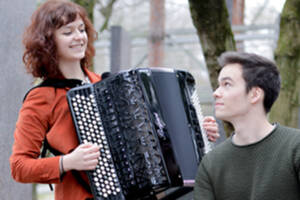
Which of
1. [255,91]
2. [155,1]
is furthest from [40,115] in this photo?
[155,1]

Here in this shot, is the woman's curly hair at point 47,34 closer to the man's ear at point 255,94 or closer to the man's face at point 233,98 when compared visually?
the man's face at point 233,98

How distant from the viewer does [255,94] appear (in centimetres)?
231

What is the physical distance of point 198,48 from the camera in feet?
25.6

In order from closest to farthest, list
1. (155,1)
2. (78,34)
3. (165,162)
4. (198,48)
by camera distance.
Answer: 1. (165,162)
2. (78,34)
3. (198,48)
4. (155,1)

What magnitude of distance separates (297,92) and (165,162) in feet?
4.48

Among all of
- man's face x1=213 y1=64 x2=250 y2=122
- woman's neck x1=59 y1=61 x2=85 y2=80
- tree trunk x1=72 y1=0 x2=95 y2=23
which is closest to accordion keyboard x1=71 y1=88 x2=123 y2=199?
woman's neck x1=59 y1=61 x2=85 y2=80

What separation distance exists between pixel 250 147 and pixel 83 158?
855 millimetres

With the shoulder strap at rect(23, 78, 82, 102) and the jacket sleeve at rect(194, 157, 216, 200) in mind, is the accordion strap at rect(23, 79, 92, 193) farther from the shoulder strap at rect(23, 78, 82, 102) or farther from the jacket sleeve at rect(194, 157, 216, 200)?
the jacket sleeve at rect(194, 157, 216, 200)

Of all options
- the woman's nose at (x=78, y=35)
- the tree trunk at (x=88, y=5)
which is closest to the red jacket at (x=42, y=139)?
the woman's nose at (x=78, y=35)

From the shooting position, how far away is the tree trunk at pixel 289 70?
3.15 metres

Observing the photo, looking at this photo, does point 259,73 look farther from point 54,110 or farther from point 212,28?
point 54,110

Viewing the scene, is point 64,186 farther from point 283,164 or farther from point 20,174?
point 283,164

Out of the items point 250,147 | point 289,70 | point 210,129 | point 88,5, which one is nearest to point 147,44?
point 88,5

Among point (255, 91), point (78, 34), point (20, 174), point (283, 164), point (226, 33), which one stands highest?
point (78, 34)
